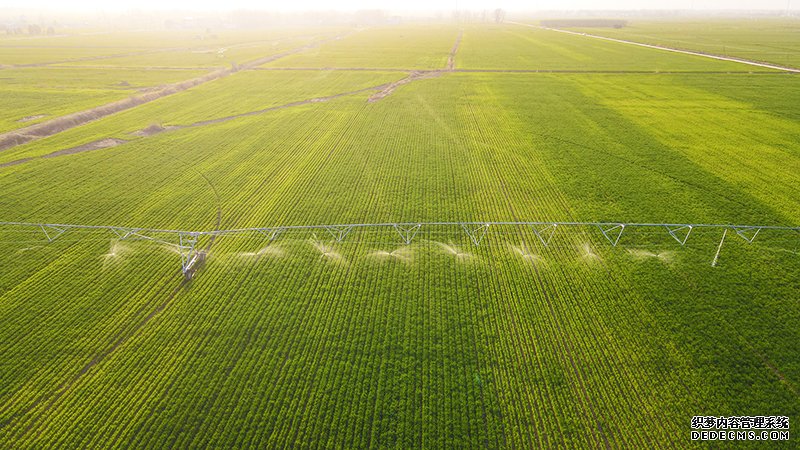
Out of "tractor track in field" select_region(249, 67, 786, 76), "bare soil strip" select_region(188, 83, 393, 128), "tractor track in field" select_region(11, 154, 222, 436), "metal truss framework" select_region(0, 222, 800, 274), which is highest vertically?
"tractor track in field" select_region(249, 67, 786, 76)

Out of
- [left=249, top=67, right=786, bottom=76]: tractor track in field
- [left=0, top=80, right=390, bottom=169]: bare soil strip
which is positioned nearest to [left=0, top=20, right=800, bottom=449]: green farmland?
[left=0, top=80, right=390, bottom=169]: bare soil strip

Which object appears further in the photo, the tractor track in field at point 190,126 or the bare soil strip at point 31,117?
the bare soil strip at point 31,117

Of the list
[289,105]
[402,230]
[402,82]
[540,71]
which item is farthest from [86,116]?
[540,71]

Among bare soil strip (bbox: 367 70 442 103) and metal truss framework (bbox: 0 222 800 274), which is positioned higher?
bare soil strip (bbox: 367 70 442 103)

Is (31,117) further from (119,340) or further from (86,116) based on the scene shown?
(119,340)

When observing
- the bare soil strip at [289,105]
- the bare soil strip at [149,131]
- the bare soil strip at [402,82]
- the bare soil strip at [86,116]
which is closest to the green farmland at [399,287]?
the bare soil strip at [149,131]

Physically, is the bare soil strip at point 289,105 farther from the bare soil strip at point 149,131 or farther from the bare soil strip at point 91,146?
the bare soil strip at point 91,146

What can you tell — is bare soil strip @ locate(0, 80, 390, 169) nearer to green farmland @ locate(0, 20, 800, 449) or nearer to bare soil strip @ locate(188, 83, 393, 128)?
bare soil strip @ locate(188, 83, 393, 128)
